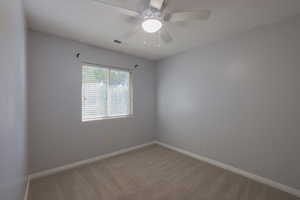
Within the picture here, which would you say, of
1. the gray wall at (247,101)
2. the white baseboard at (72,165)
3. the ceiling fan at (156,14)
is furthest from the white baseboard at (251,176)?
the ceiling fan at (156,14)

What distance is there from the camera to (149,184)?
2055 millimetres

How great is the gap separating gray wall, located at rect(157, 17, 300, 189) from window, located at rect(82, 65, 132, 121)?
4.53 ft

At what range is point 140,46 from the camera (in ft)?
9.32

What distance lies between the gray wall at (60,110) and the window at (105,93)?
6.0 inches

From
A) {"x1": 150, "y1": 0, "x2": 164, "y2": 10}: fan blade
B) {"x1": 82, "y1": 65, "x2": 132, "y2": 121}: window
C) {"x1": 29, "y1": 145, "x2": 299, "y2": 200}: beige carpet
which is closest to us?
{"x1": 150, "y1": 0, "x2": 164, "y2": 10}: fan blade

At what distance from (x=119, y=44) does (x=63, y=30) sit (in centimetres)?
97

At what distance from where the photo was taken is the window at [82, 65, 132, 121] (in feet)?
9.04

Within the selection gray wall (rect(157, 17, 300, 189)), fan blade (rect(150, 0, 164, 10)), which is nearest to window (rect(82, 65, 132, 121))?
gray wall (rect(157, 17, 300, 189))

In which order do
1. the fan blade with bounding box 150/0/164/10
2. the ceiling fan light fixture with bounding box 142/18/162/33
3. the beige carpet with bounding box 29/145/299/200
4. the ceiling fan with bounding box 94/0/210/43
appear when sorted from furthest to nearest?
the beige carpet with bounding box 29/145/299/200
the ceiling fan light fixture with bounding box 142/18/162/33
the ceiling fan with bounding box 94/0/210/43
the fan blade with bounding box 150/0/164/10

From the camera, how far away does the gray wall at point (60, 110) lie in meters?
2.16

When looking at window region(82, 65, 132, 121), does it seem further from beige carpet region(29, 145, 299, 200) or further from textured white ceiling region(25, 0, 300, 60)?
beige carpet region(29, 145, 299, 200)

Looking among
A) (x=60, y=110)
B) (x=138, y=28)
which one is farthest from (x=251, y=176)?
(x=60, y=110)

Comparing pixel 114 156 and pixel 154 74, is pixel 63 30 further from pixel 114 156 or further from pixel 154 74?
pixel 114 156

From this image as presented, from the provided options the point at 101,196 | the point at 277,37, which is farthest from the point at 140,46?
the point at 101,196
